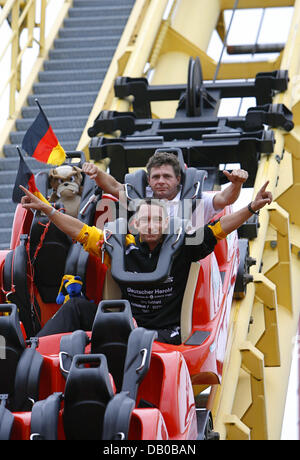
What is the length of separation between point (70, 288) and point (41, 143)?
2.14ft

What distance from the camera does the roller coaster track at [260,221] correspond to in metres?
5.42

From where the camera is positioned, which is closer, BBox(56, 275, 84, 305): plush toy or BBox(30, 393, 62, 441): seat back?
BBox(30, 393, 62, 441): seat back

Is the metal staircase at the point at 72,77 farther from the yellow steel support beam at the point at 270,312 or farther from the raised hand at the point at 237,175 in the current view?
the raised hand at the point at 237,175

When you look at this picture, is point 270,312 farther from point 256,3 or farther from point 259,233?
point 256,3

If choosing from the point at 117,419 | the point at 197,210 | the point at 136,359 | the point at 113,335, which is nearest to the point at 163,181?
the point at 197,210

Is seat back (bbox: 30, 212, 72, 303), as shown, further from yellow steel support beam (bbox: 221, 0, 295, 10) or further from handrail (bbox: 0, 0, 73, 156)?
yellow steel support beam (bbox: 221, 0, 295, 10)

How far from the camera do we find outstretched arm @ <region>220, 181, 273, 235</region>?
4207mm

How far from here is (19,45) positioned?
8.69 metres

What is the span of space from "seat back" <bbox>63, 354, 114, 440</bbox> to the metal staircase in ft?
11.6

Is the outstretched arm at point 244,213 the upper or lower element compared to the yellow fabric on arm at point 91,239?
upper

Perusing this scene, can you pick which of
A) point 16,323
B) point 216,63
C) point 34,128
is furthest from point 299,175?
point 16,323

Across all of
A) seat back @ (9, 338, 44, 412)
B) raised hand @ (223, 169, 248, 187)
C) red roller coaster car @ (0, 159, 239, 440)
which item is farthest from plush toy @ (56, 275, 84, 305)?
seat back @ (9, 338, 44, 412)

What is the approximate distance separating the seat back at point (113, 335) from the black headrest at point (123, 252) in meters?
0.39

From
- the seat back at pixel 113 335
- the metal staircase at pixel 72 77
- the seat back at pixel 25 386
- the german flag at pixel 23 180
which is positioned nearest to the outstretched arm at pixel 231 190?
the german flag at pixel 23 180
